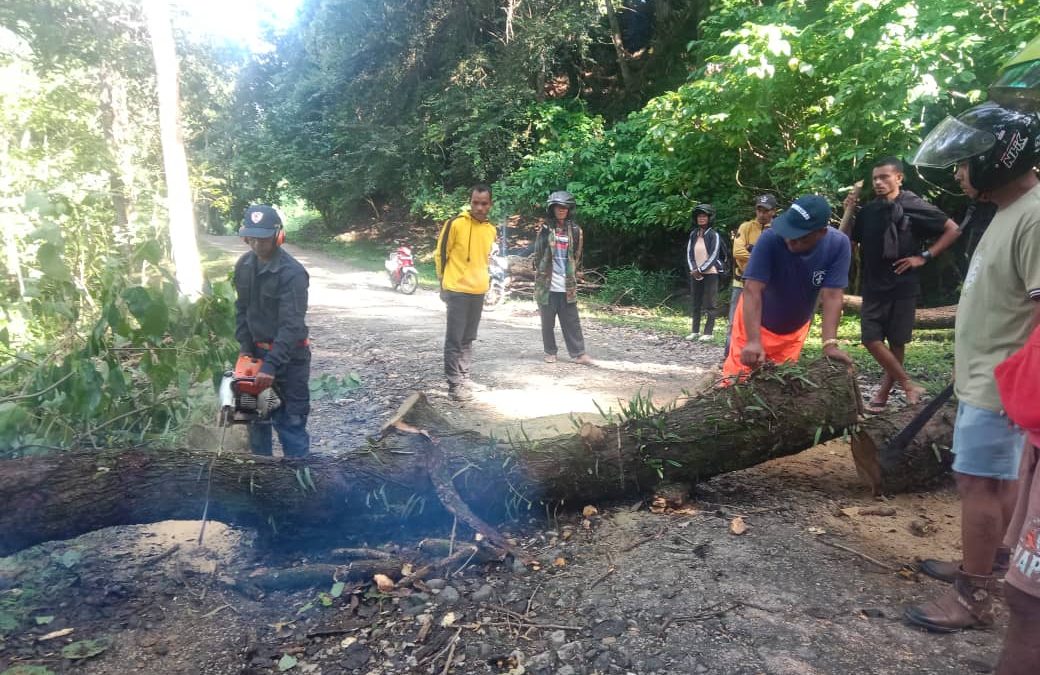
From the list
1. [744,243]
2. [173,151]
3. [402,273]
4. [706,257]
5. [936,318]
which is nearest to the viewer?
[744,243]

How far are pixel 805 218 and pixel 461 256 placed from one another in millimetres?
3073

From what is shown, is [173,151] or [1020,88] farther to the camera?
[173,151]

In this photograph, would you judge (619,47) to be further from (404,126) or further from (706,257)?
(706,257)

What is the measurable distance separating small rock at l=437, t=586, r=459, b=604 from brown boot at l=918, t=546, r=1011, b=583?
6.78 ft

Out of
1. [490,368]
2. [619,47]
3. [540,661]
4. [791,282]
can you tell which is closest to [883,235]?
[791,282]

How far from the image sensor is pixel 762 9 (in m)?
10.9

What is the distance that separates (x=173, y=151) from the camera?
425 inches

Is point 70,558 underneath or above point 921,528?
underneath

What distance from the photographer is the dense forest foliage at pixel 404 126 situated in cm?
418

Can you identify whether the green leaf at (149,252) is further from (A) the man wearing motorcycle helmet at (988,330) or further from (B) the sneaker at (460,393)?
(A) the man wearing motorcycle helmet at (988,330)

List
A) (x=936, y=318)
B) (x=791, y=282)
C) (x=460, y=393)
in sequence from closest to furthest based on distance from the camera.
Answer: (x=791, y=282) < (x=460, y=393) < (x=936, y=318)

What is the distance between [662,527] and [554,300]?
3949mm

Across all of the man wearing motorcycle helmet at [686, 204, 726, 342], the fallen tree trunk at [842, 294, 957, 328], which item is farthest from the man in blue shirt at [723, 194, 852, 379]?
the fallen tree trunk at [842, 294, 957, 328]

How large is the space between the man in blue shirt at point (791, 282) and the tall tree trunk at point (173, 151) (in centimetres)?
977
